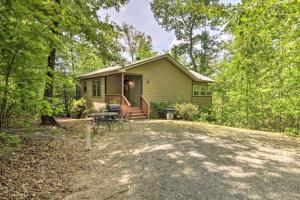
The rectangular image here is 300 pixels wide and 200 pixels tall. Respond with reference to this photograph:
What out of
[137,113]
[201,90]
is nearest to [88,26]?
[137,113]

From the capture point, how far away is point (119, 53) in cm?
1038

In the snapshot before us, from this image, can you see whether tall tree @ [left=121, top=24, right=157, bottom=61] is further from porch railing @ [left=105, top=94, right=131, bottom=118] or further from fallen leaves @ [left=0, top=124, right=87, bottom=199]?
fallen leaves @ [left=0, top=124, right=87, bottom=199]

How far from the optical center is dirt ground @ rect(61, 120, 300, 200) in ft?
11.2

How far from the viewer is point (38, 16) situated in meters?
3.98

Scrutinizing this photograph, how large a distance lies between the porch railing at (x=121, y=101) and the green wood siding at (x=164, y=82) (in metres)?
1.85

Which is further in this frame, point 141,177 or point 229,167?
point 229,167

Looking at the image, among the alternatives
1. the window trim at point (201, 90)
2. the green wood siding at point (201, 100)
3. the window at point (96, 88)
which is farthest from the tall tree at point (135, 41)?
the window at point (96, 88)

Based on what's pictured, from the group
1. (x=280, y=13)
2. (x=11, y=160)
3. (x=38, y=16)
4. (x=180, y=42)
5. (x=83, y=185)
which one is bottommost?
(x=83, y=185)

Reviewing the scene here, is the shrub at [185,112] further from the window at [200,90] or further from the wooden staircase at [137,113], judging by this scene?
the window at [200,90]

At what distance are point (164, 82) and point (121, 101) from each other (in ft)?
13.3

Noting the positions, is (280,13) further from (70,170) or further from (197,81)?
(197,81)

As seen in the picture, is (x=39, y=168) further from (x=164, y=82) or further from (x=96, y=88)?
(x=96, y=88)

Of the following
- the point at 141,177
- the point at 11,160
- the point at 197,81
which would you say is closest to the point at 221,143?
the point at 141,177

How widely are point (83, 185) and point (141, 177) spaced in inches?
41.8
